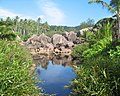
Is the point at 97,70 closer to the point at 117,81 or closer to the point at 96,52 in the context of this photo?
the point at 117,81

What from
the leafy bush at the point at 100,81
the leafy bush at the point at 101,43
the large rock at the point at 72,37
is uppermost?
the large rock at the point at 72,37

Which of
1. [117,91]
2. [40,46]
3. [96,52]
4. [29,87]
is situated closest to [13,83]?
[29,87]

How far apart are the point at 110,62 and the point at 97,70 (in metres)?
0.93

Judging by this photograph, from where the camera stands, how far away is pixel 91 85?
9.57 metres

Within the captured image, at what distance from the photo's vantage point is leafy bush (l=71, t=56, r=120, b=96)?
925 cm

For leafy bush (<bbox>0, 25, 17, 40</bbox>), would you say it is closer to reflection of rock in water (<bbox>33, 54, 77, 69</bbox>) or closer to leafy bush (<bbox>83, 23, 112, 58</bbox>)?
reflection of rock in water (<bbox>33, 54, 77, 69</bbox>)

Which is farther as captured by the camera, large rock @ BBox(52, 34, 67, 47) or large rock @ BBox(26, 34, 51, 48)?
large rock @ BBox(26, 34, 51, 48)

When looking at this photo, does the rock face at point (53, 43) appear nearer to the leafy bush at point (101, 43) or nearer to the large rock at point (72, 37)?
the large rock at point (72, 37)

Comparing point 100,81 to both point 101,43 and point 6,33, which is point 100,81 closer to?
point 101,43

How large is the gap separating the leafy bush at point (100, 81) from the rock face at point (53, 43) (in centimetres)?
4346

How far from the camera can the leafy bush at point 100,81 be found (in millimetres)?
9250

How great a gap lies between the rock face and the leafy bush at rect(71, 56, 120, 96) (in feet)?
143

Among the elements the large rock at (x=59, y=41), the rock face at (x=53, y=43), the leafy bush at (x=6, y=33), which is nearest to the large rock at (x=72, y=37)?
the rock face at (x=53, y=43)

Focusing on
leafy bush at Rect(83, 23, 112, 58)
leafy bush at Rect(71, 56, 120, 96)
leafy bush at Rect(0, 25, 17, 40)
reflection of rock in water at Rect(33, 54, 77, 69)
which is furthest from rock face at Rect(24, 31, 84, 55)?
leafy bush at Rect(71, 56, 120, 96)
